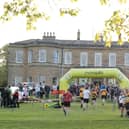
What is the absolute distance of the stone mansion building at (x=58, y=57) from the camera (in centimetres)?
9481

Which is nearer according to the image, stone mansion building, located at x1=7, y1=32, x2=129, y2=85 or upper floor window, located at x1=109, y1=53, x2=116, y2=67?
stone mansion building, located at x1=7, y1=32, x2=129, y2=85

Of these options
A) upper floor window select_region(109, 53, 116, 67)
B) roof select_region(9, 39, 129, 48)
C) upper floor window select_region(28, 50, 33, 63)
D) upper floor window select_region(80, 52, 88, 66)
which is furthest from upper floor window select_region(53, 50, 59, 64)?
upper floor window select_region(109, 53, 116, 67)

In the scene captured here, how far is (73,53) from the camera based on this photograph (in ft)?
322

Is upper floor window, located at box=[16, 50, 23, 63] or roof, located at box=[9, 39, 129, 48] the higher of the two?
roof, located at box=[9, 39, 129, 48]

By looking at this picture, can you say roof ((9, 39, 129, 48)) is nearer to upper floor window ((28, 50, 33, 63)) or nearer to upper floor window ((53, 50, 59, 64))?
upper floor window ((28, 50, 33, 63))

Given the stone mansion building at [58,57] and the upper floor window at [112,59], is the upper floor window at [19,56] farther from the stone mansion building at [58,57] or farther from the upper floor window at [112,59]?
the upper floor window at [112,59]

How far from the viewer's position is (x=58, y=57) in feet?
318

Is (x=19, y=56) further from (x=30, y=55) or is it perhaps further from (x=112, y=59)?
(x=112, y=59)

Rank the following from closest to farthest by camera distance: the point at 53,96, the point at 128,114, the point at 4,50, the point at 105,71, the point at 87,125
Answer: the point at 87,125 < the point at 128,114 < the point at 105,71 < the point at 53,96 < the point at 4,50

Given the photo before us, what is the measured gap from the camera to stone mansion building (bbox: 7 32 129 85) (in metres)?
94.8

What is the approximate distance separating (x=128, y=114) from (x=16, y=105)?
13.5 meters

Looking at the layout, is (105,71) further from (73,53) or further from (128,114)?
(73,53)

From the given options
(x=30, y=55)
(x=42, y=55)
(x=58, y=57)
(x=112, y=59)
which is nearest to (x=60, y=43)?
(x=58, y=57)

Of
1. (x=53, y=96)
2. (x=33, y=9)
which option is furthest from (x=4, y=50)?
(x=33, y=9)
